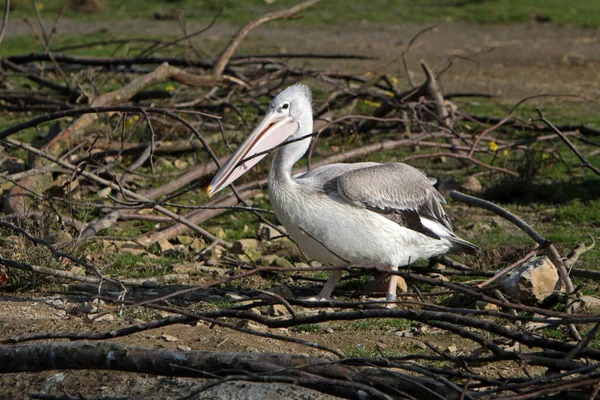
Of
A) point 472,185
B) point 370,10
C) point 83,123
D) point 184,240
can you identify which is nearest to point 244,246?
point 184,240

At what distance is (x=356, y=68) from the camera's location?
10.9m

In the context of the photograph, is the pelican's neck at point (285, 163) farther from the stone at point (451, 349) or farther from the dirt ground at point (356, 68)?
the stone at point (451, 349)

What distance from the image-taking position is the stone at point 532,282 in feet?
12.5

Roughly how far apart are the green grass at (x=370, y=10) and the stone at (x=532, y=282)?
36.0 ft

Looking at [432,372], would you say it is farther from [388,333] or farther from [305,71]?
[305,71]

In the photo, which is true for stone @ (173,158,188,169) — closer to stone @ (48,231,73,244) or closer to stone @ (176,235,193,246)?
stone @ (176,235,193,246)

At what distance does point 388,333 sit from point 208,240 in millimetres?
1658

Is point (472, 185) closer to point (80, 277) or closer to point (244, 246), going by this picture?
point (244, 246)

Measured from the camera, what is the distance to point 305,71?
277 inches

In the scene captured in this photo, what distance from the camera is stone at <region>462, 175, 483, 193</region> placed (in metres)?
6.22

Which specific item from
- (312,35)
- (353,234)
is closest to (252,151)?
(353,234)

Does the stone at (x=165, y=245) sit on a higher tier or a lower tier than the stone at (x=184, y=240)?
higher

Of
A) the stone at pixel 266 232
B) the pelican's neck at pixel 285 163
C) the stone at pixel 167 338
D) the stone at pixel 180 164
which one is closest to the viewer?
the stone at pixel 167 338

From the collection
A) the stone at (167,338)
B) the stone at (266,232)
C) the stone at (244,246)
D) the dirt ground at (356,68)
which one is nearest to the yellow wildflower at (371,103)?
the dirt ground at (356,68)
